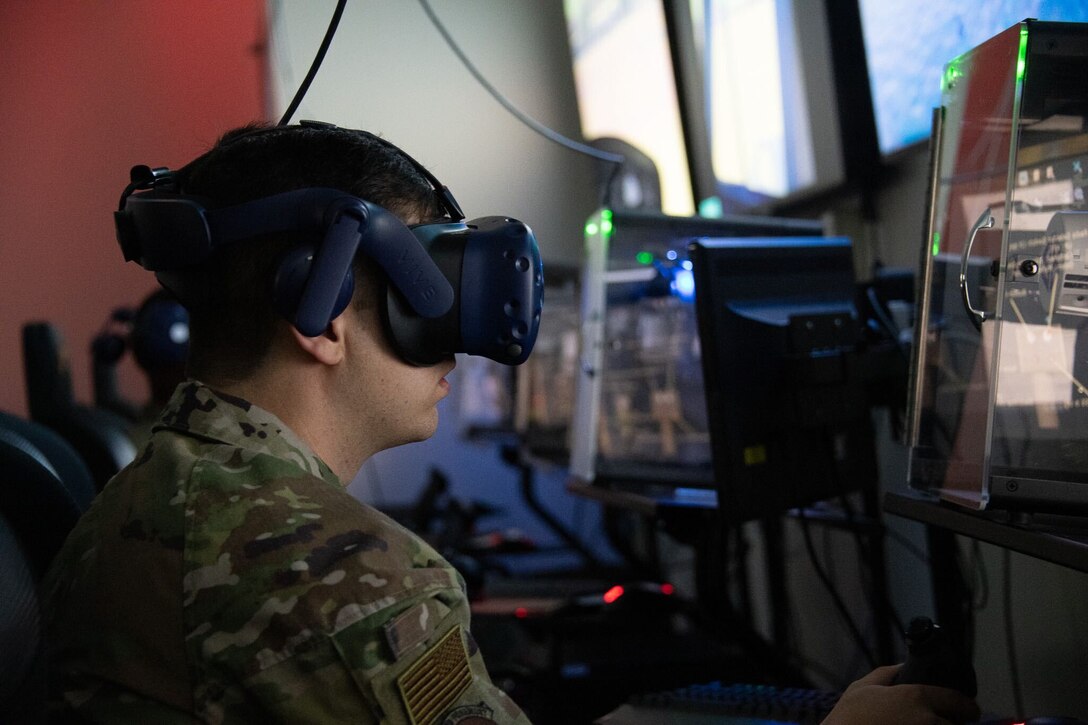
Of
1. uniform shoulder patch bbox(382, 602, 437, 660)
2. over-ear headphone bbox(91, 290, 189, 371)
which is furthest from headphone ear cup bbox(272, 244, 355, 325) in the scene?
over-ear headphone bbox(91, 290, 189, 371)

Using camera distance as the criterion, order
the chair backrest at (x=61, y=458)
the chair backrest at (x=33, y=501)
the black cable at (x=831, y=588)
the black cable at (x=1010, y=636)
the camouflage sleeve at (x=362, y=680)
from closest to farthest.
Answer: the camouflage sleeve at (x=362, y=680) < the chair backrest at (x=33, y=501) < the chair backrest at (x=61, y=458) < the black cable at (x=831, y=588) < the black cable at (x=1010, y=636)

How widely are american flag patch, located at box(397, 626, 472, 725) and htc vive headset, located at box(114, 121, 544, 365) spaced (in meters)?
0.26

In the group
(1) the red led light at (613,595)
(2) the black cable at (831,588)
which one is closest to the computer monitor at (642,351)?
(1) the red led light at (613,595)

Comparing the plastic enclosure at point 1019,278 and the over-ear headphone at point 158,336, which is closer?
the plastic enclosure at point 1019,278

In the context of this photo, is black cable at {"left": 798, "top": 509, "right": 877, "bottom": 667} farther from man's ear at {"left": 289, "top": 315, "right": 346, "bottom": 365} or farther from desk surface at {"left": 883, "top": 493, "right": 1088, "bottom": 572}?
man's ear at {"left": 289, "top": 315, "right": 346, "bottom": 365}

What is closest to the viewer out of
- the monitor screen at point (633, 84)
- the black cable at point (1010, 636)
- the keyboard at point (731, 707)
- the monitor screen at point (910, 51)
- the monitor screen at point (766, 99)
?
the keyboard at point (731, 707)

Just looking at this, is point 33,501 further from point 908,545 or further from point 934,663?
point 908,545

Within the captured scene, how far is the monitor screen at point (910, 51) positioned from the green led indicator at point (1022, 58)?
64 centimetres

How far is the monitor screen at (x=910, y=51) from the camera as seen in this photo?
169 cm

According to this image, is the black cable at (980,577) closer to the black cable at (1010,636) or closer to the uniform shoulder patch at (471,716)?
the black cable at (1010,636)

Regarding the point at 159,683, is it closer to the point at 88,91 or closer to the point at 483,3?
the point at 483,3

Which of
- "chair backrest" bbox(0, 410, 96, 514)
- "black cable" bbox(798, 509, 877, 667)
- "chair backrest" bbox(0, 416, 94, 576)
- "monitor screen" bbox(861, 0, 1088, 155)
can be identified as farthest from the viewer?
"monitor screen" bbox(861, 0, 1088, 155)

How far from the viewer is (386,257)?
31.4 inches

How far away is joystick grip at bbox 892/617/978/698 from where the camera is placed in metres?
0.73
